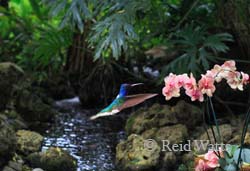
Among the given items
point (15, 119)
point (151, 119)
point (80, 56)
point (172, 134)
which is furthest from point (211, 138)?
point (80, 56)

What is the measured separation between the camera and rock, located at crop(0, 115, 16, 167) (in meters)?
2.77

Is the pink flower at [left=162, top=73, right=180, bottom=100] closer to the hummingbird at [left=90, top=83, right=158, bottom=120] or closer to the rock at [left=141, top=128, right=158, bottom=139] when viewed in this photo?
the hummingbird at [left=90, top=83, right=158, bottom=120]

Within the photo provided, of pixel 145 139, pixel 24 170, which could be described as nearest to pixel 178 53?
pixel 145 139

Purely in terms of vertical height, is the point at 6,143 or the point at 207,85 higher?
the point at 207,85

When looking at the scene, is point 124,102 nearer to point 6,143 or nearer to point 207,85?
point 207,85

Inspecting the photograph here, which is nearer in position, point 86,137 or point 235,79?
point 235,79

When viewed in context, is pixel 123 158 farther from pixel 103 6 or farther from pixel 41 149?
pixel 103 6

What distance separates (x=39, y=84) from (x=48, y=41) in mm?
1092

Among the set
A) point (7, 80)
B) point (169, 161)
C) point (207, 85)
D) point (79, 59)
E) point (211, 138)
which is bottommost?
point (169, 161)

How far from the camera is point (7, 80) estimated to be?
409 cm

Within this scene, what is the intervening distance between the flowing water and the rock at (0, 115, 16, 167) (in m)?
0.49

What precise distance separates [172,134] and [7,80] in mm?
1672

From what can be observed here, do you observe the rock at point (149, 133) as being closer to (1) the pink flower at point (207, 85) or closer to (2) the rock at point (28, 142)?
(2) the rock at point (28, 142)

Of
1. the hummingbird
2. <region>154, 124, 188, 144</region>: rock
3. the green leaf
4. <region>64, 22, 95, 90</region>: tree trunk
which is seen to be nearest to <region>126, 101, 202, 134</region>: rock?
<region>154, 124, 188, 144</region>: rock
